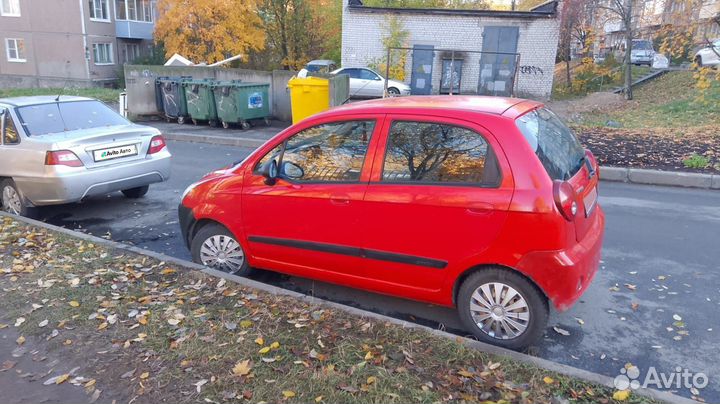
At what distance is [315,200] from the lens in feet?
13.4

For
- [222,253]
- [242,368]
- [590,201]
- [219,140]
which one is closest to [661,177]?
[590,201]

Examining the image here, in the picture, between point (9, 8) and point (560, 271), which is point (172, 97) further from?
point (9, 8)

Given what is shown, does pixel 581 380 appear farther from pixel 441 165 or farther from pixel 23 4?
pixel 23 4

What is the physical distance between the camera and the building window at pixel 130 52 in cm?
4091

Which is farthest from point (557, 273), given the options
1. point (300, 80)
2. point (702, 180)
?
point (300, 80)

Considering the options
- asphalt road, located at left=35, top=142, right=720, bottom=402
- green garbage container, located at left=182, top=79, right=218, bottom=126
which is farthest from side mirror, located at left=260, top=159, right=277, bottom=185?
green garbage container, located at left=182, top=79, right=218, bottom=126

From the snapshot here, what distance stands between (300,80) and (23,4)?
32408 millimetres

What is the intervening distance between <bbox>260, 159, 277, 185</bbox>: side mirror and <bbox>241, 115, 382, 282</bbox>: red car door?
1.7 inches

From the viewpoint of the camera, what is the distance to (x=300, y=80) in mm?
12750

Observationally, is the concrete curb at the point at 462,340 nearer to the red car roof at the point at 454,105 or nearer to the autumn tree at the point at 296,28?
the red car roof at the point at 454,105

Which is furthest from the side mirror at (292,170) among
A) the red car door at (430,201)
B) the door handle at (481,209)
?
the door handle at (481,209)

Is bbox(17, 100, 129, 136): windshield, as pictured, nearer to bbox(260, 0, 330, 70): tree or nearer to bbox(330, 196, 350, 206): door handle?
bbox(330, 196, 350, 206): door handle

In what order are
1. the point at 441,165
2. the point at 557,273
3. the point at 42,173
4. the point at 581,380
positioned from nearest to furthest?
the point at 581,380, the point at 557,273, the point at 441,165, the point at 42,173

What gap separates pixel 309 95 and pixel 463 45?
42.2ft
